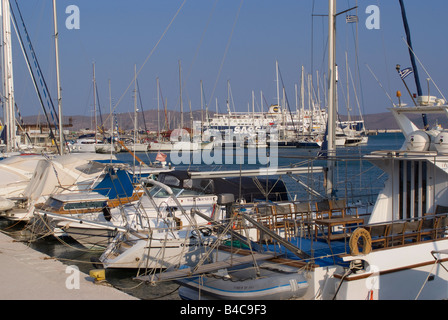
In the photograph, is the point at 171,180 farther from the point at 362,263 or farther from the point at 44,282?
the point at 362,263

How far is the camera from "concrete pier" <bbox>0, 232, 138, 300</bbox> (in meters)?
9.52

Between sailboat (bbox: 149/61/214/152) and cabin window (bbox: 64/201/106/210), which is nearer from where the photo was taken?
cabin window (bbox: 64/201/106/210)

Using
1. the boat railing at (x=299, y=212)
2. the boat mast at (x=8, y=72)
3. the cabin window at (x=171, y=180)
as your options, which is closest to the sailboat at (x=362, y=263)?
the boat railing at (x=299, y=212)

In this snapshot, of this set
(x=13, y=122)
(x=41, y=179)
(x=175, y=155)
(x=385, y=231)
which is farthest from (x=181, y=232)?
(x=175, y=155)

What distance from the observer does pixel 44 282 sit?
10398 mm

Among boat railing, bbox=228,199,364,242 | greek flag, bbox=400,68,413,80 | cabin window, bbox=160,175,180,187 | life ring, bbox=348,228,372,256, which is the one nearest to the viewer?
life ring, bbox=348,228,372,256

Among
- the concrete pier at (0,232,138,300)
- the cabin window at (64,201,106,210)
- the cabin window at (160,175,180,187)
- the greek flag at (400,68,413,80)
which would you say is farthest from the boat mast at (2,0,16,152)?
the greek flag at (400,68,413,80)

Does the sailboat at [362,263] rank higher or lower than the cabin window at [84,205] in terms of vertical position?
higher

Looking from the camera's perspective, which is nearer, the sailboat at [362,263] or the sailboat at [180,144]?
the sailboat at [362,263]

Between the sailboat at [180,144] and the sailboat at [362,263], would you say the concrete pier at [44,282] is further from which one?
the sailboat at [180,144]

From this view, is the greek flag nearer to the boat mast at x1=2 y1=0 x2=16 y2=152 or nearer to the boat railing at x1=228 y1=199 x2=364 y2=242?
the boat railing at x1=228 y1=199 x2=364 y2=242

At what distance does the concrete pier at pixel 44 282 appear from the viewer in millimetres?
9516
